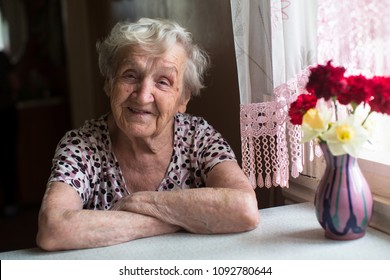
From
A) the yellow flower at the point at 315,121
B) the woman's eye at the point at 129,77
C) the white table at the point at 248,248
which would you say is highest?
the woman's eye at the point at 129,77

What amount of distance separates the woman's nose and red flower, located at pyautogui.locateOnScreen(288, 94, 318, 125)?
1.38 feet

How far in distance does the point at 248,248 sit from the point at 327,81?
1.39ft

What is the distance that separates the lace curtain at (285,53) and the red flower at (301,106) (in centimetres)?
17

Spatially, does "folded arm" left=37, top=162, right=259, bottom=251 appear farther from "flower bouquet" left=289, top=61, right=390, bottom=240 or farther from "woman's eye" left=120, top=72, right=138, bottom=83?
"woman's eye" left=120, top=72, right=138, bottom=83

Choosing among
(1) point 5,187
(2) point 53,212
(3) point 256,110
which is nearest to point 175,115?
(3) point 256,110

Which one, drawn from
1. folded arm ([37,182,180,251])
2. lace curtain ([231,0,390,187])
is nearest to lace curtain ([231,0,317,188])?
lace curtain ([231,0,390,187])

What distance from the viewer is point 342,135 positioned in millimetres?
1147

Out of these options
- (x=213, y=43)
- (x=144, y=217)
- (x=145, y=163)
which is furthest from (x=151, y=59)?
(x=213, y=43)

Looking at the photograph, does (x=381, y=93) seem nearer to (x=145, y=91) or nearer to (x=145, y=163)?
(x=145, y=91)

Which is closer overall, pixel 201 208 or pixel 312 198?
pixel 201 208

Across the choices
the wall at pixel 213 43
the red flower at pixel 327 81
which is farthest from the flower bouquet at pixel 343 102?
the wall at pixel 213 43

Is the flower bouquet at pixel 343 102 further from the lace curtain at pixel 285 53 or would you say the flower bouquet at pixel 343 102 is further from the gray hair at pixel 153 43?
the gray hair at pixel 153 43

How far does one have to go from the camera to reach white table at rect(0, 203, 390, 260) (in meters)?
1.20

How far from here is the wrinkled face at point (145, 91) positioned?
1512mm
